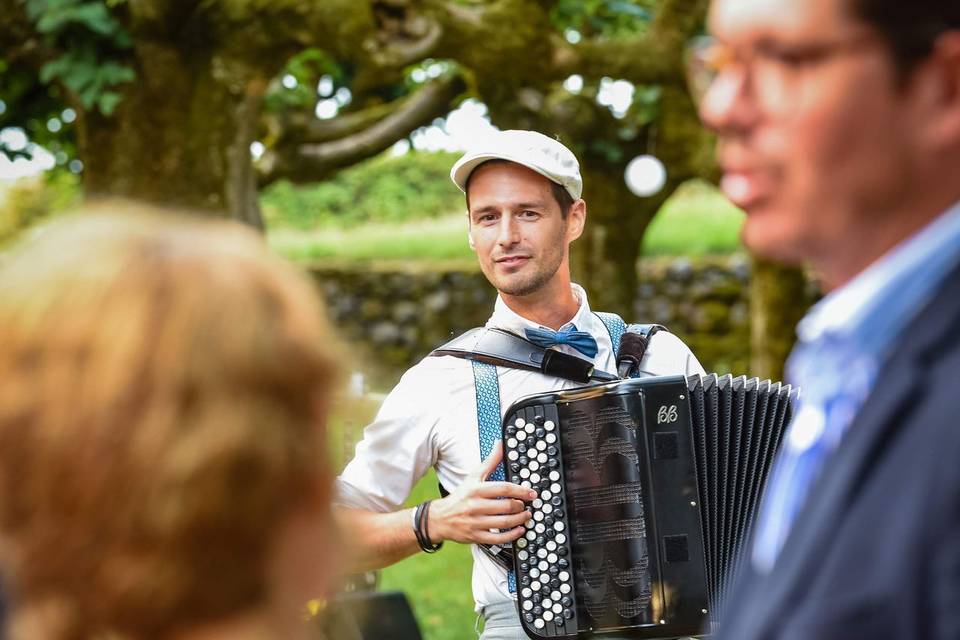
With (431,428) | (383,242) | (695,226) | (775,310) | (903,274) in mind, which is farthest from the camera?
(383,242)

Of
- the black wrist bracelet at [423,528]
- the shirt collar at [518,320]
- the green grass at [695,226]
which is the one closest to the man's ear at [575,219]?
the shirt collar at [518,320]

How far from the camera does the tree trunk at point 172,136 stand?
5.49 m

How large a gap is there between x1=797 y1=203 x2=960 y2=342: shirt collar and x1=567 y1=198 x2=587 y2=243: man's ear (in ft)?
7.33

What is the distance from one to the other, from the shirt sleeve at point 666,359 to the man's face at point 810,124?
195 centimetres

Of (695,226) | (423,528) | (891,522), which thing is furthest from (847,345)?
(695,226)

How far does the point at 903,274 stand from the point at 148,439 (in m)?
0.68

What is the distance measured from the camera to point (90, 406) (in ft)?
2.93

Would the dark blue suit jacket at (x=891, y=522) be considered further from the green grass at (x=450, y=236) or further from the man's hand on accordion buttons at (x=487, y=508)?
the green grass at (x=450, y=236)

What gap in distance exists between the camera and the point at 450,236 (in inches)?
567

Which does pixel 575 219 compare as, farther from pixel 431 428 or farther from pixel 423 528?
pixel 423 528

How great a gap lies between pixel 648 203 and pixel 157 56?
391 centimetres

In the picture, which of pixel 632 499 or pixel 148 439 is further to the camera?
pixel 632 499

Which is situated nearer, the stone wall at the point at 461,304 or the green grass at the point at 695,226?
the stone wall at the point at 461,304

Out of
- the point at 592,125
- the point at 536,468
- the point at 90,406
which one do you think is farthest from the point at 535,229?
the point at 592,125
